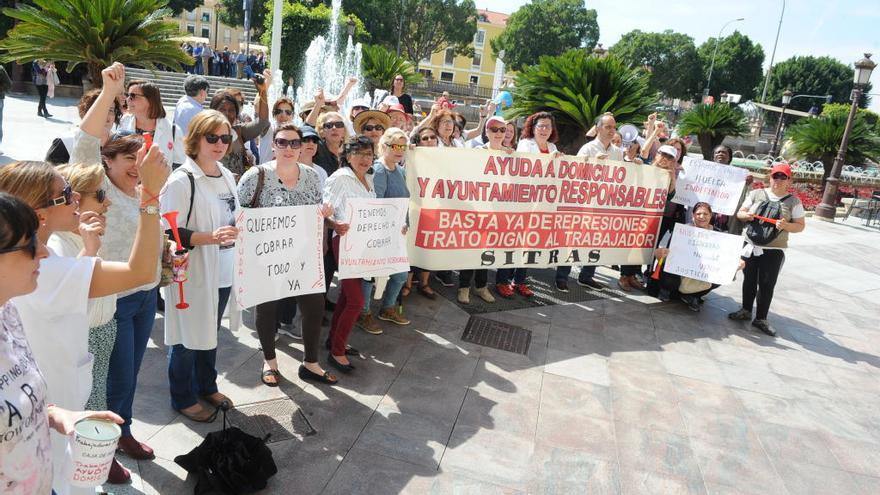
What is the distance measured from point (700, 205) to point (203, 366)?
575 cm

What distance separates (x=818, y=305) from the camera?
816 centimetres

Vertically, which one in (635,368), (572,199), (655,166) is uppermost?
(655,166)

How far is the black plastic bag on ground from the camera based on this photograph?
117 inches

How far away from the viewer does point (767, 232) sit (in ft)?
21.0

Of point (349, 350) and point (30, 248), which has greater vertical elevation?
point (30, 248)

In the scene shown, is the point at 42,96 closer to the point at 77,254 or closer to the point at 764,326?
the point at 77,254

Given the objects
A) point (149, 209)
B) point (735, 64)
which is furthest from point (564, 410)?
point (735, 64)

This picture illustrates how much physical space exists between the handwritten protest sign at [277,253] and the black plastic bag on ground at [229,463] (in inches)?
34.2

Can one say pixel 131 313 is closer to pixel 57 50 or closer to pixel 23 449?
pixel 23 449

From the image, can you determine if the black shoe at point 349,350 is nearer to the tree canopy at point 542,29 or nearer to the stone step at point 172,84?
the stone step at point 172,84

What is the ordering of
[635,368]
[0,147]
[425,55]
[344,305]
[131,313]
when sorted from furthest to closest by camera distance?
[425,55]
[0,147]
[635,368]
[344,305]
[131,313]

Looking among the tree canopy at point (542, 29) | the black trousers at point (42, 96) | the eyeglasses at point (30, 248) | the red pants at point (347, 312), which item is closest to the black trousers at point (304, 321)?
the red pants at point (347, 312)

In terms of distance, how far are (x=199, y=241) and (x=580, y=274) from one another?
5.40 m

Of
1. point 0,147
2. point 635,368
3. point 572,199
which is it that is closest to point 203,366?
point 635,368
